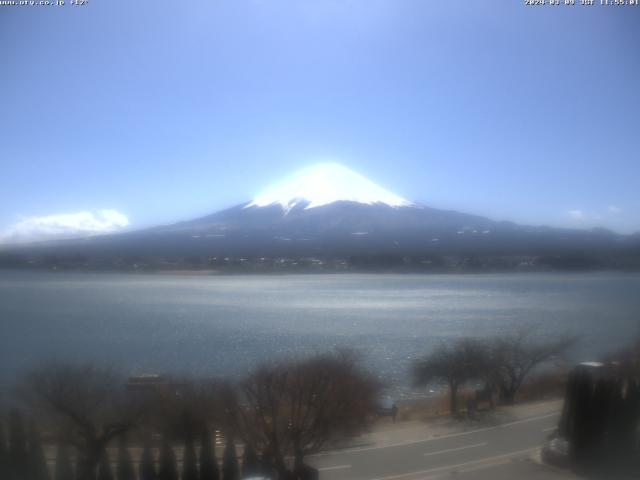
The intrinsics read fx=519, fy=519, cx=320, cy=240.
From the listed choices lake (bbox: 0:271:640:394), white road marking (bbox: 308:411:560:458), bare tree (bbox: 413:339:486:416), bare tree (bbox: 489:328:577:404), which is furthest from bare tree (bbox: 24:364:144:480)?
bare tree (bbox: 489:328:577:404)

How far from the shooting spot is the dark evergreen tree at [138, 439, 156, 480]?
122 inches

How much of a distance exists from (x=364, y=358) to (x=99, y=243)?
2.93 m

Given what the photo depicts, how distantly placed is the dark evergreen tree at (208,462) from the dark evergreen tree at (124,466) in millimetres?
403

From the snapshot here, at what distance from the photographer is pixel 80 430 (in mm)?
3191

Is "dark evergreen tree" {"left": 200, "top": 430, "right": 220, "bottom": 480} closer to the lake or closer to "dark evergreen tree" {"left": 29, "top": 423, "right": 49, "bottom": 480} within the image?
A: the lake

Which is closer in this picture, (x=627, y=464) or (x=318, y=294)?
(x=627, y=464)

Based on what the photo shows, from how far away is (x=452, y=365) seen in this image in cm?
418

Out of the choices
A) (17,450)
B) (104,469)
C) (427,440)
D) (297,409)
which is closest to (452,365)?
(427,440)

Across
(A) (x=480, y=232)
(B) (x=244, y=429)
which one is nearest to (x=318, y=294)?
(A) (x=480, y=232)

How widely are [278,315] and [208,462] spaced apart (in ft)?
6.23

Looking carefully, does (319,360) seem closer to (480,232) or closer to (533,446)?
(533,446)

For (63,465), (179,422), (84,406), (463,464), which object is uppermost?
(84,406)

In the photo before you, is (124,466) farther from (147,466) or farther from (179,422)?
(179,422)

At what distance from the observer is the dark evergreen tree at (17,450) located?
10.2 feet
